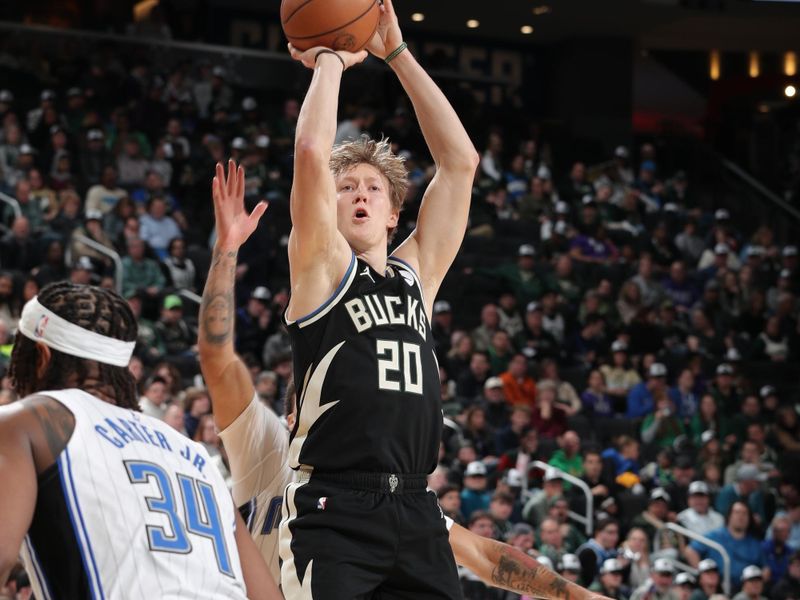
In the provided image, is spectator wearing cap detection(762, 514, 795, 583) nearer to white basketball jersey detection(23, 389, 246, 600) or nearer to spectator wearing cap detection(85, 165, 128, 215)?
spectator wearing cap detection(85, 165, 128, 215)

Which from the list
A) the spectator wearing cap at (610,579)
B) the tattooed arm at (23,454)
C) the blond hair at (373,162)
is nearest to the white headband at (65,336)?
the tattooed arm at (23,454)

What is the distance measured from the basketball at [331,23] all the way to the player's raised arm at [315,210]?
0.22 m

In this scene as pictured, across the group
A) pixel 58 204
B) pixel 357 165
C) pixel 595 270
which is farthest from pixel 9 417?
pixel 595 270

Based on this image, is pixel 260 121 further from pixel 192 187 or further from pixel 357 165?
pixel 357 165

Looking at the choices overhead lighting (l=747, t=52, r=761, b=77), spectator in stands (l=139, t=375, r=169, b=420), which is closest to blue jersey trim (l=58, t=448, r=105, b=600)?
spectator in stands (l=139, t=375, r=169, b=420)

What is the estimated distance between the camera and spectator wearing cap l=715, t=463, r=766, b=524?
1373 cm

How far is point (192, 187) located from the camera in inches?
669

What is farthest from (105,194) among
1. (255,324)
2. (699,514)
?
(699,514)

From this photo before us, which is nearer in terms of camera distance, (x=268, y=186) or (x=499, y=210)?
(x=268, y=186)

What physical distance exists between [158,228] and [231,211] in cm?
1145

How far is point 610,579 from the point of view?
439 inches

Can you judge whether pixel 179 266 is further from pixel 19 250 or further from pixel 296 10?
pixel 296 10

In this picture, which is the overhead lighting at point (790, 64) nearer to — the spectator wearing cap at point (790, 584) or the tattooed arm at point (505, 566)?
the spectator wearing cap at point (790, 584)

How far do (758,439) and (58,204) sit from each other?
829 centimetres
